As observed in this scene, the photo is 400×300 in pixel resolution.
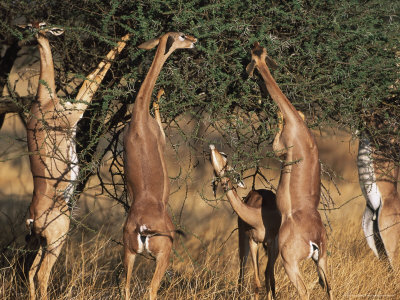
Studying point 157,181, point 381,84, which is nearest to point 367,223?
point 381,84

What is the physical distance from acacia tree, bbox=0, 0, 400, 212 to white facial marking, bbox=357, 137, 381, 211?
183 millimetres

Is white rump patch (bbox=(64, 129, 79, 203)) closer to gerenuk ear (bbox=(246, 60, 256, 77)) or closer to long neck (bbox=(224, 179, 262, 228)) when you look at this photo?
long neck (bbox=(224, 179, 262, 228))

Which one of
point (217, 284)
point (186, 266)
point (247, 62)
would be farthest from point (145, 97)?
point (186, 266)

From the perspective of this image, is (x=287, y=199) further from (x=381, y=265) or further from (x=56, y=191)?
(x=381, y=265)

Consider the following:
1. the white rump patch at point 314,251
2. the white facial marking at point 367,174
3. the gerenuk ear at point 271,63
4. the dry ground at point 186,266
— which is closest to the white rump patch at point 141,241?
→ the dry ground at point 186,266

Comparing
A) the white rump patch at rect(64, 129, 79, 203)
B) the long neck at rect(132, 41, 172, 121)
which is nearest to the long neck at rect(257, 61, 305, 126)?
the long neck at rect(132, 41, 172, 121)

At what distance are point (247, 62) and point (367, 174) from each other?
150cm

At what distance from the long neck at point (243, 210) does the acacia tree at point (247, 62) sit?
22cm

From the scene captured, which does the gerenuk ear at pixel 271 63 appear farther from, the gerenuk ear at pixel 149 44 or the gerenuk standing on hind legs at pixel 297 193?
the gerenuk ear at pixel 149 44

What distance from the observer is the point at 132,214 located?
3277 millimetres

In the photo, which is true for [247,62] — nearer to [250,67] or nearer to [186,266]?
[250,67]

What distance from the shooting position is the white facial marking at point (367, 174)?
4648 millimetres

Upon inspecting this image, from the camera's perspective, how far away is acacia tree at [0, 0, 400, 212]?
384cm

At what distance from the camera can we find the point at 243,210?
3.87 meters
